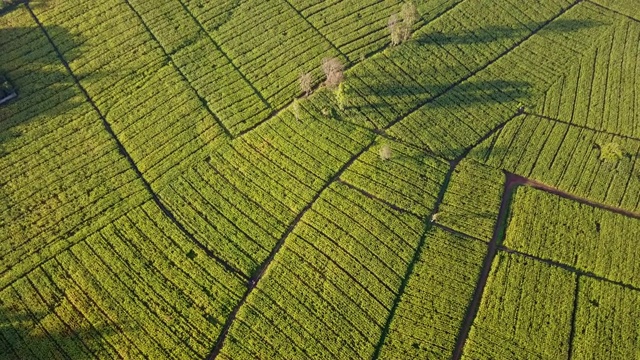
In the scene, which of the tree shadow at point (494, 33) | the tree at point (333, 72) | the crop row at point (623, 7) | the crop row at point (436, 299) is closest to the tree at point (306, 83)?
the tree at point (333, 72)

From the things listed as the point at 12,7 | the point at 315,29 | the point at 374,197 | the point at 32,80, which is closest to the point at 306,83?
the point at 315,29

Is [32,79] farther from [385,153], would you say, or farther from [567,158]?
[567,158]

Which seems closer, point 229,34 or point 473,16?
point 229,34

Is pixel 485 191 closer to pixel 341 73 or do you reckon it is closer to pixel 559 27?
pixel 341 73

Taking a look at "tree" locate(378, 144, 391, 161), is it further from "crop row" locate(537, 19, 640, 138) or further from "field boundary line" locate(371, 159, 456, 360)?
"crop row" locate(537, 19, 640, 138)

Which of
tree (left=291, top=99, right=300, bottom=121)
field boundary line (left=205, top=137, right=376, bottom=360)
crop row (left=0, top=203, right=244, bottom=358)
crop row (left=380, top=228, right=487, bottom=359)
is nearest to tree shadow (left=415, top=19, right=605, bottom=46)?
field boundary line (left=205, top=137, right=376, bottom=360)

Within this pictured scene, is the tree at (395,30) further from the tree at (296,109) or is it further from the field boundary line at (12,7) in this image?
the field boundary line at (12,7)

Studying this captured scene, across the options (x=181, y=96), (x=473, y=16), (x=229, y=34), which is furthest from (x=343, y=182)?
(x=473, y=16)
